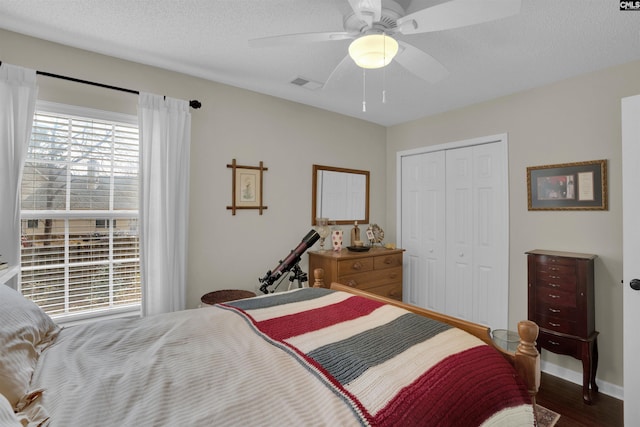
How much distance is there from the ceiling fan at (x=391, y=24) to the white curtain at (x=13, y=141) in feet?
5.16

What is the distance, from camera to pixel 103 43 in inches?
86.4

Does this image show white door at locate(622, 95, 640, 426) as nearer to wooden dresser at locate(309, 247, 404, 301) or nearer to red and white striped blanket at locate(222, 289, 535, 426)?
red and white striped blanket at locate(222, 289, 535, 426)

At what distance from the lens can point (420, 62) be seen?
179 cm

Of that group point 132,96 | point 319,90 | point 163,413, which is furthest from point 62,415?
point 319,90

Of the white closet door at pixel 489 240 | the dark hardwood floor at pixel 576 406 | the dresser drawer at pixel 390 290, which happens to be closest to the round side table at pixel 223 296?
the dresser drawer at pixel 390 290

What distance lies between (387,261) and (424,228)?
28.4 inches

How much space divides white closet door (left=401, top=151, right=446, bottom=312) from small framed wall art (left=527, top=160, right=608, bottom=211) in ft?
3.14

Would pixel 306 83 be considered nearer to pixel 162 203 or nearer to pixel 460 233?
pixel 162 203

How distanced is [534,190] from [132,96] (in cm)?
358

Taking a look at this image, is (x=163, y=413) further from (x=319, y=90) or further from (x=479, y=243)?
(x=479, y=243)

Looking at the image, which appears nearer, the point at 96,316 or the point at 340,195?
the point at 96,316

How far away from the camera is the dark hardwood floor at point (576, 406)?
2.15 meters

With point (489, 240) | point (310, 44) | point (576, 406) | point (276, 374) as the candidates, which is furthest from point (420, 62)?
point (576, 406)

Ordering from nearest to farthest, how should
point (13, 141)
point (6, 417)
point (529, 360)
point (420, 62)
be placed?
point (6, 417)
point (529, 360)
point (420, 62)
point (13, 141)
